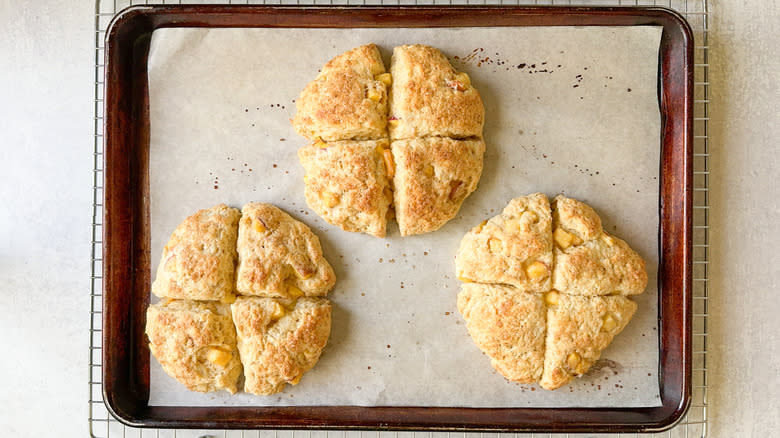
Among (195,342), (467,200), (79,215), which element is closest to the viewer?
(195,342)

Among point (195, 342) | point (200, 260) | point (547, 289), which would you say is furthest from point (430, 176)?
point (195, 342)

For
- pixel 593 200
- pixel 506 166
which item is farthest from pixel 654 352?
pixel 506 166

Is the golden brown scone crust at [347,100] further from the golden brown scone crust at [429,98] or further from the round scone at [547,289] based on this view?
the round scone at [547,289]

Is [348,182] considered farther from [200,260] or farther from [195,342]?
[195,342]

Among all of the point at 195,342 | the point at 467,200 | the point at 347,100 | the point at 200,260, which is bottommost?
the point at 195,342

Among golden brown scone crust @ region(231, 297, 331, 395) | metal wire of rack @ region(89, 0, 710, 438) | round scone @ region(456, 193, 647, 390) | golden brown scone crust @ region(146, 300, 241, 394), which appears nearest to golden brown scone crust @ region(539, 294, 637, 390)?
round scone @ region(456, 193, 647, 390)

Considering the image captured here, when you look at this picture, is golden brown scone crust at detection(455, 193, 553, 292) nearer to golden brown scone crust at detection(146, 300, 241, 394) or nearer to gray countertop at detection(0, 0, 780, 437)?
gray countertop at detection(0, 0, 780, 437)
